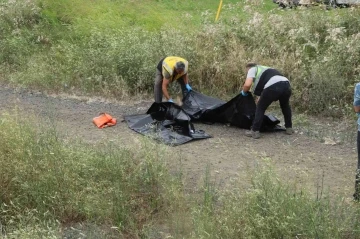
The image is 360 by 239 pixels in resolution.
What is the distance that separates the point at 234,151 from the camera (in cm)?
791

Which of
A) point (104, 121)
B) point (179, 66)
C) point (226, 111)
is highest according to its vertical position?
point (179, 66)

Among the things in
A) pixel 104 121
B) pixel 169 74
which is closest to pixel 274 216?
pixel 169 74

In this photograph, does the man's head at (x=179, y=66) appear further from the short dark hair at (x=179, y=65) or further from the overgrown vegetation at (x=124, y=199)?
the overgrown vegetation at (x=124, y=199)

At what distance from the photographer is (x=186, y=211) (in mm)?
5773

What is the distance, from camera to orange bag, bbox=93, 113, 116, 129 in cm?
894

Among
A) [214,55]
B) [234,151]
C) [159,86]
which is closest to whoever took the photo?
[234,151]

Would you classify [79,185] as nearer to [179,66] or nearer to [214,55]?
[179,66]

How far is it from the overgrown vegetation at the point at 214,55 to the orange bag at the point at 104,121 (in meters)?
1.78

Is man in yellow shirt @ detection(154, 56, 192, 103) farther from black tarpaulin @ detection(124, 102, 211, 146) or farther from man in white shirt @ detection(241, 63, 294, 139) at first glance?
man in white shirt @ detection(241, 63, 294, 139)

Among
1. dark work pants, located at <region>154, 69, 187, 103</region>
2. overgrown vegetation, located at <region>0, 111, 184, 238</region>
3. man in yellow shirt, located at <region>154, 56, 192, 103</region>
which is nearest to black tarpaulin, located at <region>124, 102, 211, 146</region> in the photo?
man in yellow shirt, located at <region>154, 56, 192, 103</region>

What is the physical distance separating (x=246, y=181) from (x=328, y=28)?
5.78 meters

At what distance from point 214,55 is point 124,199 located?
18.1 feet

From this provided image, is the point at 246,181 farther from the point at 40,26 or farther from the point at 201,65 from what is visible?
the point at 40,26

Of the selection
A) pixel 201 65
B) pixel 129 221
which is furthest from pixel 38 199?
pixel 201 65
